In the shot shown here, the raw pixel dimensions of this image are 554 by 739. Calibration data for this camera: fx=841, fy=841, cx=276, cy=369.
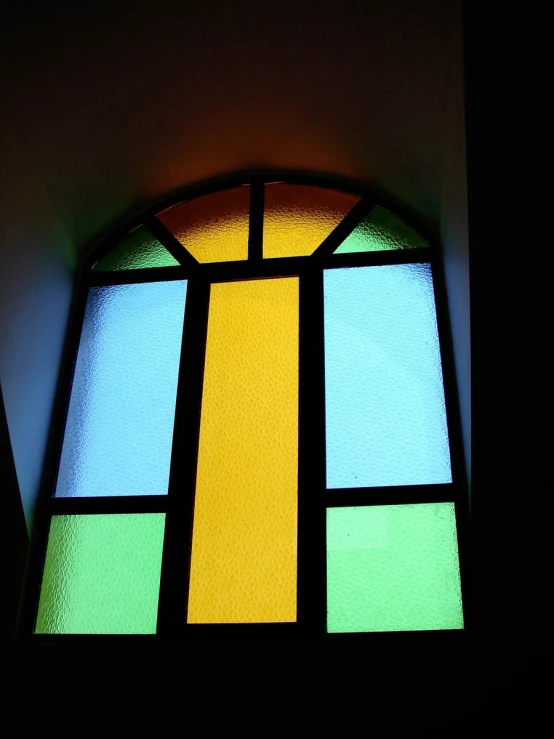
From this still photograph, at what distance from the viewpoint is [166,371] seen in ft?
11.5

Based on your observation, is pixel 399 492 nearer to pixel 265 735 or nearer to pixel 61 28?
pixel 265 735

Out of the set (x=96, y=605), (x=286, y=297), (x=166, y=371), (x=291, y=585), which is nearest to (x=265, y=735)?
(x=291, y=585)

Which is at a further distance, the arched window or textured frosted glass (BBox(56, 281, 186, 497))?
textured frosted glass (BBox(56, 281, 186, 497))

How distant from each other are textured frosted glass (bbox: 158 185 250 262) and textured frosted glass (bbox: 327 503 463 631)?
1.35 metres

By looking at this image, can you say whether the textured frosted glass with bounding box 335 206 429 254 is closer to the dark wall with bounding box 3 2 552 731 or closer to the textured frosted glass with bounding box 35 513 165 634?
the dark wall with bounding box 3 2 552 731

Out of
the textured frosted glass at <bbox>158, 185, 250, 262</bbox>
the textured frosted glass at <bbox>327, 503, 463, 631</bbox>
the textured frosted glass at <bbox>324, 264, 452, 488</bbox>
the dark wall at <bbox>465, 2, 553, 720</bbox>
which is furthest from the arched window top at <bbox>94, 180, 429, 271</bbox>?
the textured frosted glass at <bbox>327, 503, 463, 631</bbox>

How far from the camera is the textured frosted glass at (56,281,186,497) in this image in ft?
10.8

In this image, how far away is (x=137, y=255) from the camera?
3875 millimetres

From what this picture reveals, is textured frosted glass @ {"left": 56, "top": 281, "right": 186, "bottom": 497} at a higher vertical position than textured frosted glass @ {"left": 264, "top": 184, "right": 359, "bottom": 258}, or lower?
lower

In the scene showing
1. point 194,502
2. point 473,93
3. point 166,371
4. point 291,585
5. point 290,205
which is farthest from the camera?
point 290,205

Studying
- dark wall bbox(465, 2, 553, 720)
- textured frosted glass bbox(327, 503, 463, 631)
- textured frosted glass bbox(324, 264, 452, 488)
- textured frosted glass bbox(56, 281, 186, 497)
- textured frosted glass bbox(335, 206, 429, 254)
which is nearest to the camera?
dark wall bbox(465, 2, 553, 720)

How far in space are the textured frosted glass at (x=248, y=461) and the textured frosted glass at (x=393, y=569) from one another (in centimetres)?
17

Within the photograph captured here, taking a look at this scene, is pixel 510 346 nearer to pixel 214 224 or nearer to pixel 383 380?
pixel 383 380

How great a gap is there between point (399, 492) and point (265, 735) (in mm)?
943
